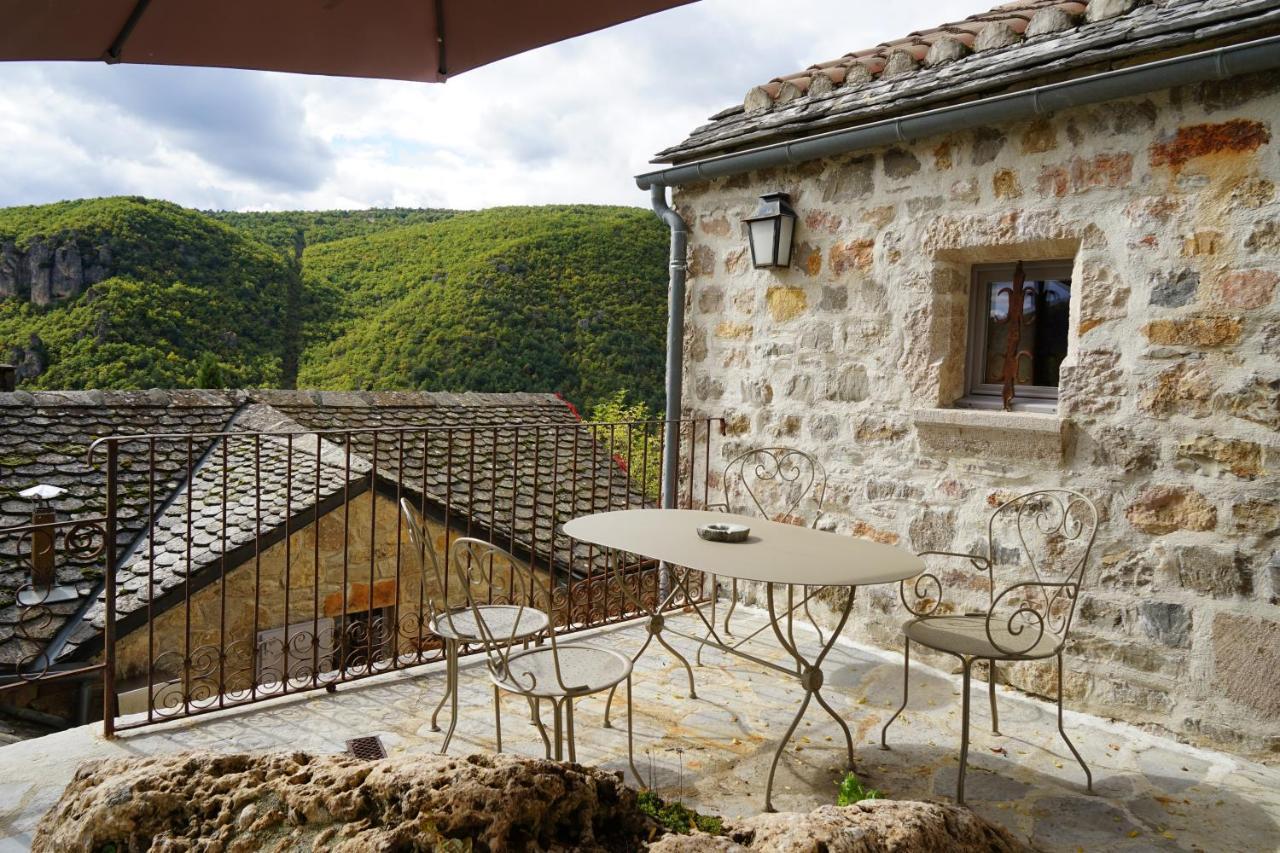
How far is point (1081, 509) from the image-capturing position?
3.12 meters

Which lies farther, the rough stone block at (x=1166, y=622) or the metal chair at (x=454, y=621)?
the rough stone block at (x=1166, y=622)

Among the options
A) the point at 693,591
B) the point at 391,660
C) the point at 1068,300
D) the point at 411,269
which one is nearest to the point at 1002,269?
the point at 1068,300

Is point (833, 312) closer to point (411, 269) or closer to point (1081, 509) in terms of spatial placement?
point (1081, 509)

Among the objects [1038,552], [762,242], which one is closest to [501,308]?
[762,242]

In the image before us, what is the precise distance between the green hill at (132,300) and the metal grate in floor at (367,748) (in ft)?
52.6

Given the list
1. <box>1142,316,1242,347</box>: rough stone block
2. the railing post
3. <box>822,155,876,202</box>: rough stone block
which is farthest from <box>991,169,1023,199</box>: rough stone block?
the railing post

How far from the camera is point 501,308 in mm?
22734

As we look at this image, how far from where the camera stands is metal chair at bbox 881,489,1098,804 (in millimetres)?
2613

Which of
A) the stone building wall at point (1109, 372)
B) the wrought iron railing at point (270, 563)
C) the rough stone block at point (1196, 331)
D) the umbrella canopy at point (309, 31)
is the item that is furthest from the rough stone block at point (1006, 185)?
the umbrella canopy at point (309, 31)

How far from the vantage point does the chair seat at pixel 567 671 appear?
216 cm

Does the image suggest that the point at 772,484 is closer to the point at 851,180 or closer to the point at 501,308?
the point at 851,180

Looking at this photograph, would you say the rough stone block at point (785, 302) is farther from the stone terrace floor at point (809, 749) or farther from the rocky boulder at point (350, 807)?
the rocky boulder at point (350, 807)

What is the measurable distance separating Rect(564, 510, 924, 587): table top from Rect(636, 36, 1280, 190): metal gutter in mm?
1841

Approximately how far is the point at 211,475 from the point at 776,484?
5.63 meters
